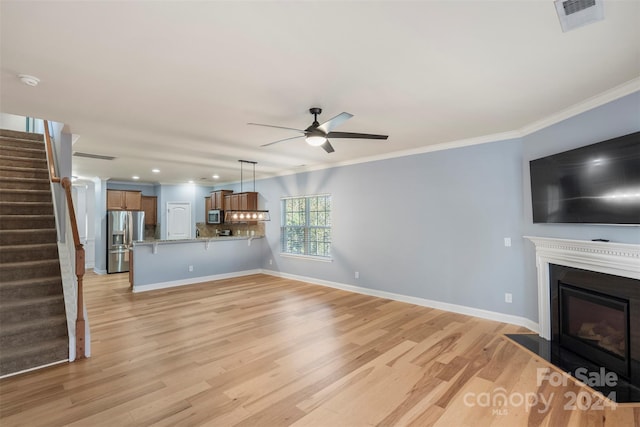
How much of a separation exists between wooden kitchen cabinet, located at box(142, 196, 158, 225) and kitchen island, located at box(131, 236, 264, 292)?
10.5ft

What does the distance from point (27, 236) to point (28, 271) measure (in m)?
0.60

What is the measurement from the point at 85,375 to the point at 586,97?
5559mm

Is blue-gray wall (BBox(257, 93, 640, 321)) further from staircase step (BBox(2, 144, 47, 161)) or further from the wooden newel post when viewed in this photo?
staircase step (BBox(2, 144, 47, 161))

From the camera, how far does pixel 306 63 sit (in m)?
2.27

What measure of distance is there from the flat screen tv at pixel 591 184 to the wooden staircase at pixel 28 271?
5.53 metres

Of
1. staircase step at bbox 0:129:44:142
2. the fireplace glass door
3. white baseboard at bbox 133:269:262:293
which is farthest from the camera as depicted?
white baseboard at bbox 133:269:262:293

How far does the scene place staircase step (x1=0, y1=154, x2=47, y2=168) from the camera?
4441mm

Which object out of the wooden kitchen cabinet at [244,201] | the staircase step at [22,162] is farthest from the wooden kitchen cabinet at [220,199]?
the staircase step at [22,162]

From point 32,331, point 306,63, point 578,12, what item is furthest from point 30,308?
point 578,12

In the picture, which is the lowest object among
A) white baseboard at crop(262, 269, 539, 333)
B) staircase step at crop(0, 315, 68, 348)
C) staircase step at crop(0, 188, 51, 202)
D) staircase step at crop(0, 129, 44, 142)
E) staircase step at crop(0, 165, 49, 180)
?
white baseboard at crop(262, 269, 539, 333)

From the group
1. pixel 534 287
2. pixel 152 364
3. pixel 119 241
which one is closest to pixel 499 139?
pixel 534 287

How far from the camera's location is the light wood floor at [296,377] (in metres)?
2.22

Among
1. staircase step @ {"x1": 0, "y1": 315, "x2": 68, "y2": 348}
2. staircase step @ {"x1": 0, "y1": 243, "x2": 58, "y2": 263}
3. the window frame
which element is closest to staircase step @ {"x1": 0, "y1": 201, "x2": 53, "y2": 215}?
staircase step @ {"x1": 0, "y1": 243, "x2": 58, "y2": 263}

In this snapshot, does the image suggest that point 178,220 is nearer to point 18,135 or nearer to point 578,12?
point 18,135
